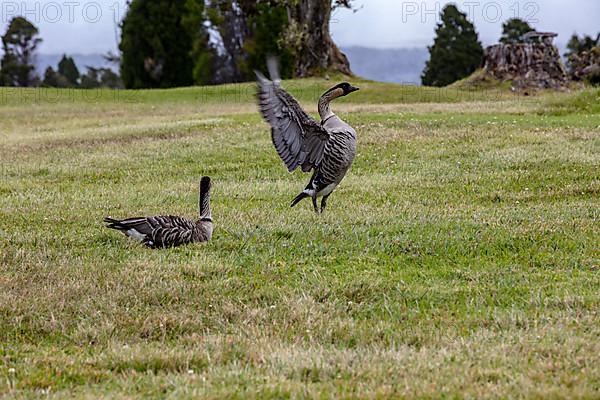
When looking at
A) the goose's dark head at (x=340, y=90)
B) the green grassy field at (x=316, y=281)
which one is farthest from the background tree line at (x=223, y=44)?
the goose's dark head at (x=340, y=90)

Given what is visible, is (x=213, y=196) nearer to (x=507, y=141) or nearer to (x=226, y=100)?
A: (x=507, y=141)

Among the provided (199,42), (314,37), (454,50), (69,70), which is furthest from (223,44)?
(69,70)

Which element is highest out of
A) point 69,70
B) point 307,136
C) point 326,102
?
point 69,70

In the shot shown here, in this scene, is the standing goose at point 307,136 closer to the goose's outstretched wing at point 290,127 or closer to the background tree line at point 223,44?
the goose's outstretched wing at point 290,127

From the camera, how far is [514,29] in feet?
197

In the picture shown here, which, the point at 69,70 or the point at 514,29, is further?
the point at 69,70

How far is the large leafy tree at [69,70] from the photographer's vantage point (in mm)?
78125

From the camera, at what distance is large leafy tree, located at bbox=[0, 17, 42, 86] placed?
2491 inches

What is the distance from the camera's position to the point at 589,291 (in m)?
7.11

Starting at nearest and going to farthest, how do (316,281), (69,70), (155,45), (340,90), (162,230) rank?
(316,281) < (162,230) < (340,90) < (155,45) < (69,70)

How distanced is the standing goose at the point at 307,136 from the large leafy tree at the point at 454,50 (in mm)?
45109

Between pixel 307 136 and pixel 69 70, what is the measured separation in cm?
7295

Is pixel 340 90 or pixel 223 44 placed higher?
pixel 223 44

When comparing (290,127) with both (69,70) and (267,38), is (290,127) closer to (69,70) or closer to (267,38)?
(267,38)
